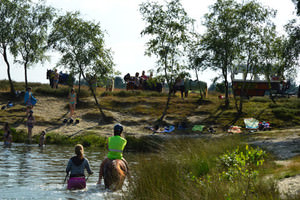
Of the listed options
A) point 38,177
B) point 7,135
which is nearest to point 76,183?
point 38,177

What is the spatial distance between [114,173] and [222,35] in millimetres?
28126

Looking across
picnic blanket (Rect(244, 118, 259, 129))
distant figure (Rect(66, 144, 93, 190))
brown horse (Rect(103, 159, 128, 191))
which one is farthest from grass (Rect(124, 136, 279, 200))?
picnic blanket (Rect(244, 118, 259, 129))

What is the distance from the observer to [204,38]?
3688cm

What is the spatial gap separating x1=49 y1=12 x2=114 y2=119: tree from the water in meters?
14.9

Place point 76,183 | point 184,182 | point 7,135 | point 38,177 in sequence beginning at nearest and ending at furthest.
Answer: point 184,182
point 76,183
point 38,177
point 7,135

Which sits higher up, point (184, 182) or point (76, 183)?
point (184, 182)

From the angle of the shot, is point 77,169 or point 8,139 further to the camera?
point 8,139

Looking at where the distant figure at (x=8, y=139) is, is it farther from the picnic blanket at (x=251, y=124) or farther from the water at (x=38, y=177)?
the picnic blanket at (x=251, y=124)

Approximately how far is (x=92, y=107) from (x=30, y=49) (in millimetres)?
8456

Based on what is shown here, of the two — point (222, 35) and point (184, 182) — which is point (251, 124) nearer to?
point (222, 35)

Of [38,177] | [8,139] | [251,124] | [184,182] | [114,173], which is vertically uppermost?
[184,182]

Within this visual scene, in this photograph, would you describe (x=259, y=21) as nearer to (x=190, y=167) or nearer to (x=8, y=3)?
(x=8, y=3)

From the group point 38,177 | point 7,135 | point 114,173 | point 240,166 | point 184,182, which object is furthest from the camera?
point 7,135

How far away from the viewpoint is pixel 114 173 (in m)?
10.9
